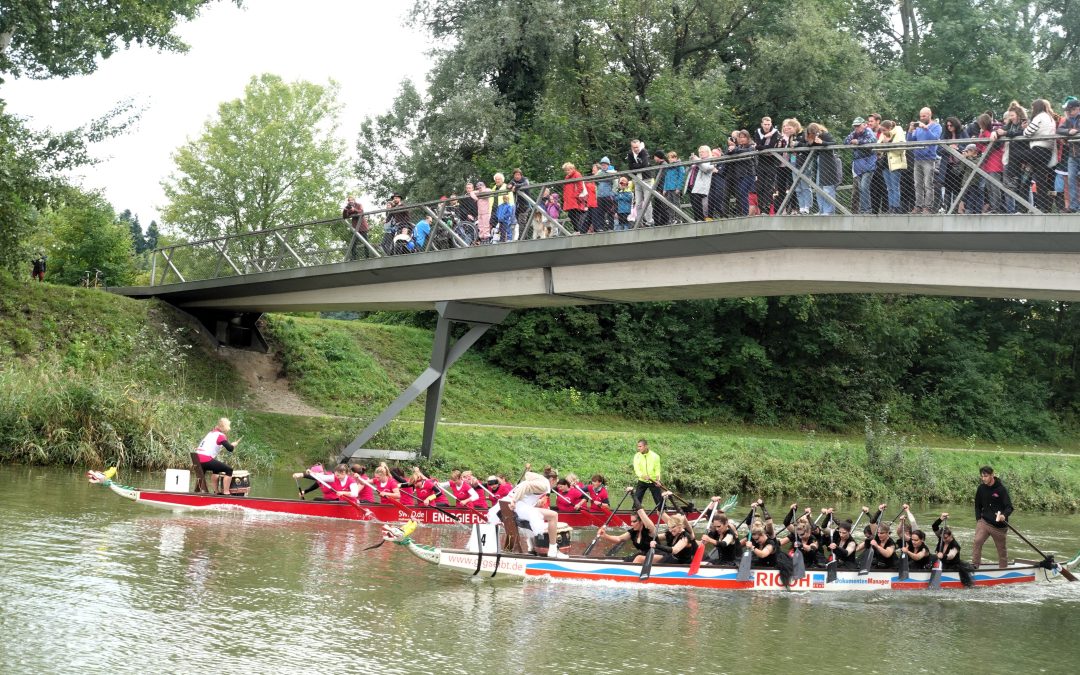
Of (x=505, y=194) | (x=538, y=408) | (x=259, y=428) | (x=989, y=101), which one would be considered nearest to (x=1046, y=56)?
(x=989, y=101)

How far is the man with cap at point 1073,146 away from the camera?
15078 mm

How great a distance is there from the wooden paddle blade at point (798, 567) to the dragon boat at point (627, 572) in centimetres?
6

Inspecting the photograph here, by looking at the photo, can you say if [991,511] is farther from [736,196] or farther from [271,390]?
[271,390]

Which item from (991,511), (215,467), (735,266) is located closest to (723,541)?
(991,511)

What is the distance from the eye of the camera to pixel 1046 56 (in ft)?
162

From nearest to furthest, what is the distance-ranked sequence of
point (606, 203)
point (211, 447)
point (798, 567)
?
point (798, 567) < point (211, 447) < point (606, 203)

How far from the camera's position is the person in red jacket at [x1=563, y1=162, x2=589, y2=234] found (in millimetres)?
21578

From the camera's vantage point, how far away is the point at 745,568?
1550cm

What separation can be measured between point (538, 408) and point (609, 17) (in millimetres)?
14964

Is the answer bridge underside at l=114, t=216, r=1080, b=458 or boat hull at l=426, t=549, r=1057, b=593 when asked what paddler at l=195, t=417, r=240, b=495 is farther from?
boat hull at l=426, t=549, r=1057, b=593

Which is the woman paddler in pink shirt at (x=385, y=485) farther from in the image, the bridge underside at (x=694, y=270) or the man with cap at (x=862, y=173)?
the man with cap at (x=862, y=173)

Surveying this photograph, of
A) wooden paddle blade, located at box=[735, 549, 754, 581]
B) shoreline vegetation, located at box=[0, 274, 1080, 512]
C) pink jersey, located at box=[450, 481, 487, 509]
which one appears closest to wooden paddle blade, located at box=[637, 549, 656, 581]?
wooden paddle blade, located at box=[735, 549, 754, 581]

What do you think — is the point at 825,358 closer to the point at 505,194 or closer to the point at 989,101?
the point at 989,101

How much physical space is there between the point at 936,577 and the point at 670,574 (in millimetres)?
4547
